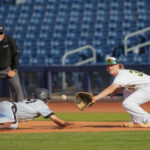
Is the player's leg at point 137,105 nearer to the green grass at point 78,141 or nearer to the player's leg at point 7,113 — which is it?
the green grass at point 78,141

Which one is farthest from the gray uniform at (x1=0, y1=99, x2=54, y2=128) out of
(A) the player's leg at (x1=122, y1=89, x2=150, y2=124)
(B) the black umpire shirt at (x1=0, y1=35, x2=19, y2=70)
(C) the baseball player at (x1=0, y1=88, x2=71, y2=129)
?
(A) the player's leg at (x1=122, y1=89, x2=150, y2=124)

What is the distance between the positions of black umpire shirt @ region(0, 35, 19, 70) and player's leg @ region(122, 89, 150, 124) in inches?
87.1

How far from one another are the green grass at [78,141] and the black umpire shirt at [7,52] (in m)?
1.75

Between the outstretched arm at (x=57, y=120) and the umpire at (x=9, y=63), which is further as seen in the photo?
the umpire at (x=9, y=63)

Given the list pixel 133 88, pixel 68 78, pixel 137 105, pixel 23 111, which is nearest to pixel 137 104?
pixel 137 105

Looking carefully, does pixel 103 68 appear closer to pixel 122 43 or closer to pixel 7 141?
pixel 122 43

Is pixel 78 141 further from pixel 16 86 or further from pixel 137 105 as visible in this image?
pixel 16 86

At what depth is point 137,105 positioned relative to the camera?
7586 mm

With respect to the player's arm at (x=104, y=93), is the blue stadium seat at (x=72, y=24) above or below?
above

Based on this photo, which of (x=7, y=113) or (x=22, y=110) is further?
(x=22, y=110)

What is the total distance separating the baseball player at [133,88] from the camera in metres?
7.43

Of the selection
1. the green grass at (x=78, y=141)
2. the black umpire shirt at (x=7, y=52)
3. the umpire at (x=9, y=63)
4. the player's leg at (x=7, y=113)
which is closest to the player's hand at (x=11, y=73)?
the umpire at (x=9, y=63)

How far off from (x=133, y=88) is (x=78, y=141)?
201 centimetres

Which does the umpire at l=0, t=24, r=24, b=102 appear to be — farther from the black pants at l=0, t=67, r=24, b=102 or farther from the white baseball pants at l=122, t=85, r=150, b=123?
the white baseball pants at l=122, t=85, r=150, b=123
